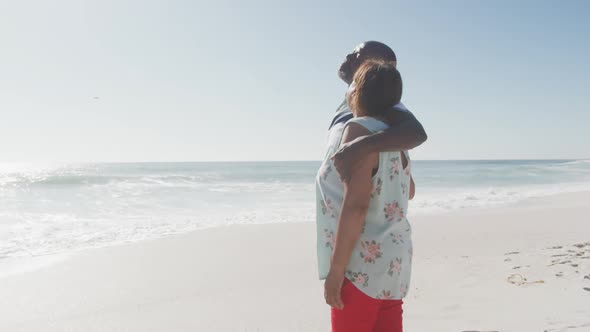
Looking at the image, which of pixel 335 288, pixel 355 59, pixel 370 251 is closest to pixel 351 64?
pixel 355 59

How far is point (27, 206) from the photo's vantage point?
44.6ft

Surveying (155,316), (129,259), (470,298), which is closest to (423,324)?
(470,298)

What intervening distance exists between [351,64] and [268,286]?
3.54 m

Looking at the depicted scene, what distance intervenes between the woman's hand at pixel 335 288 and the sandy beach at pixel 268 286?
7.12 feet

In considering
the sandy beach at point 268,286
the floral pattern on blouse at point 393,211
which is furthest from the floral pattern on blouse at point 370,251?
the sandy beach at point 268,286

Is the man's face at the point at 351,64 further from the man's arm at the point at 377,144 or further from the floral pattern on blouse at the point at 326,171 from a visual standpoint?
the floral pattern on blouse at the point at 326,171

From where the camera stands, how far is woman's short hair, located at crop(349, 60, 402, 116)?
1481 mm

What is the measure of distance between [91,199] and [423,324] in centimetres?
1534

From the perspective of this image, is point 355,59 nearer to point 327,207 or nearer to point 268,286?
point 327,207

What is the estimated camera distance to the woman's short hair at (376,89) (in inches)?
58.3

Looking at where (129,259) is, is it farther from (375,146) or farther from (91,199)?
(91,199)

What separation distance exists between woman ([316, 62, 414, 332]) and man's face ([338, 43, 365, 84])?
0.38 m

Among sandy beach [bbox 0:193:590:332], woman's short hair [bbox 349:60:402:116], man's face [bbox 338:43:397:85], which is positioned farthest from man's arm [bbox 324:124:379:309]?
sandy beach [bbox 0:193:590:332]

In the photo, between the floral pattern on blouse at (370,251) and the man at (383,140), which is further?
the floral pattern on blouse at (370,251)
